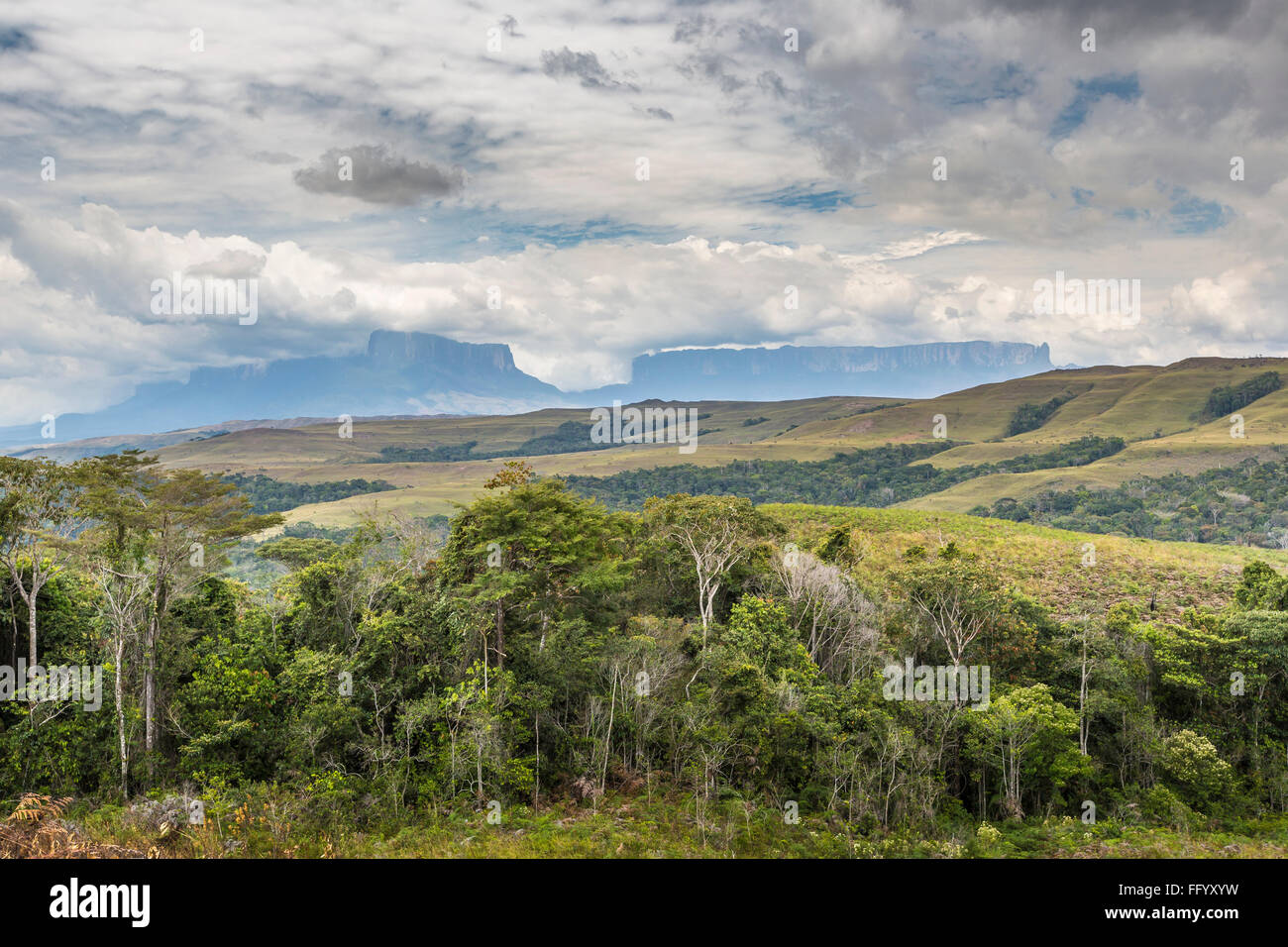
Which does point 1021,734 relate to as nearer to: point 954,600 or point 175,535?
point 954,600

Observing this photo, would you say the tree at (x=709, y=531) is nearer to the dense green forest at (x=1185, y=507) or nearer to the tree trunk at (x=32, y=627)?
the tree trunk at (x=32, y=627)

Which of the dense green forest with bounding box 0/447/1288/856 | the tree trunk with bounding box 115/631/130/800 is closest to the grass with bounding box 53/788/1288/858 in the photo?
the dense green forest with bounding box 0/447/1288/856

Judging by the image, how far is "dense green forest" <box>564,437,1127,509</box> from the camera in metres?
172

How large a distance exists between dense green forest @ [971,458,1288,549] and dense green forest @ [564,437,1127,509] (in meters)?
37.7

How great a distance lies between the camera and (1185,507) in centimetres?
12144

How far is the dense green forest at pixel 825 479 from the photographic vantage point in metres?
172

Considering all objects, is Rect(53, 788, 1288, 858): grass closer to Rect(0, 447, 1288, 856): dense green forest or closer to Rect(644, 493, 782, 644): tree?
Rect(0, 447, 1288, 856): dense green forest

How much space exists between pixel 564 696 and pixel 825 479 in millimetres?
168593

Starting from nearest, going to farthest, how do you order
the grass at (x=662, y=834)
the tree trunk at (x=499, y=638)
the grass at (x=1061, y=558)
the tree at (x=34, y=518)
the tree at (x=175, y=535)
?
the grass at (x=662, y=834)
the tree at (x=34, y=518)
the tree at (x=175, y=535)
the tree trunk at (x=499, y=638)
the grass at (x=1061, y=558)

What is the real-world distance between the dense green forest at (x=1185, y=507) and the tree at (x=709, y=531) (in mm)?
103393

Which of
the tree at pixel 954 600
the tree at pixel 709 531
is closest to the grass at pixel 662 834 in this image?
the tree at pixel 954 600

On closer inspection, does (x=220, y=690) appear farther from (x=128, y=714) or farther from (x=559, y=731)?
(x=559, y=731)

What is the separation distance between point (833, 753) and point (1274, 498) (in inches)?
5550

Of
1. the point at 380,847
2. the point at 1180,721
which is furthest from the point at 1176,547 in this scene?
the point at 380,847
